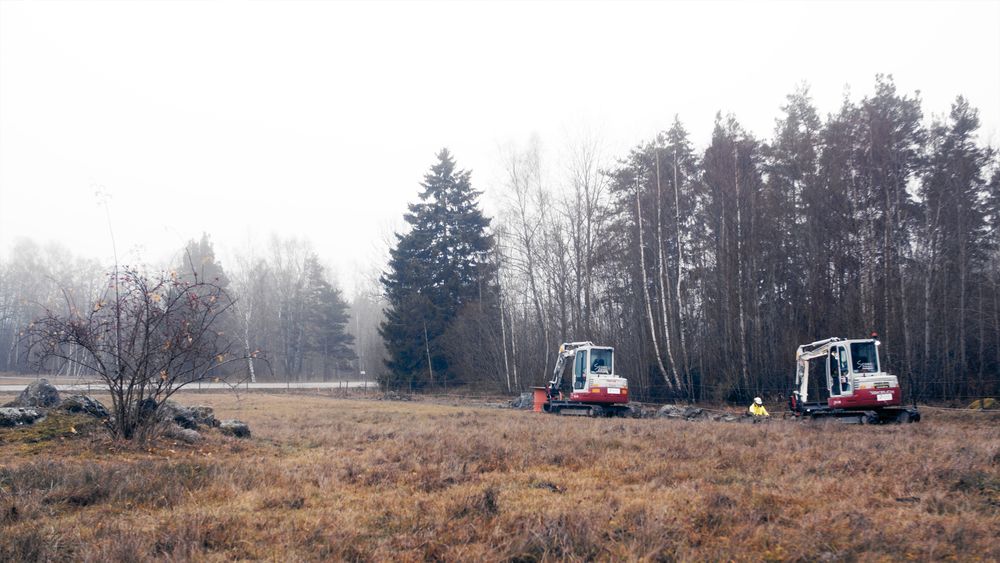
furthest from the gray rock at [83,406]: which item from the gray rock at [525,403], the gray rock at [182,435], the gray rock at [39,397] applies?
the gray rock at [525,403]

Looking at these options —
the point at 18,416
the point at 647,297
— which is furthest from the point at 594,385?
the point at 18,416

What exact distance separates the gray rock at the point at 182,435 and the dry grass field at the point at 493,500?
32 cm

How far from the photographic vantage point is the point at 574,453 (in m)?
9.78

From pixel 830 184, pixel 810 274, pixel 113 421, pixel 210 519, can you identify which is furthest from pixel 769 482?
pixel 830 184

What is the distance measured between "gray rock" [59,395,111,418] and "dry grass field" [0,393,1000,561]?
69cm

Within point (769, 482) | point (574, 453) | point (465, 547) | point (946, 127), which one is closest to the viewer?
point (465, 547)

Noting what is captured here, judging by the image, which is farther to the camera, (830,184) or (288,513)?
(830,184)

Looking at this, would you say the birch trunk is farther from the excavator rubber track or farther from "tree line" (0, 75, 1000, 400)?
the excavator rubber track

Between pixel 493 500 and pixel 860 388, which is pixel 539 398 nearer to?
pixel 860 388

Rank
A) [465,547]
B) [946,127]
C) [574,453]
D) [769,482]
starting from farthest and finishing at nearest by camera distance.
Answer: [946,127], [574,453], [769,482], [465,547]

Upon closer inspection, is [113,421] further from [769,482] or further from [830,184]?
[830,184]

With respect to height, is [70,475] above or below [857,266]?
below

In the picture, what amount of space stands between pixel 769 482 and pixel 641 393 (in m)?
23.7

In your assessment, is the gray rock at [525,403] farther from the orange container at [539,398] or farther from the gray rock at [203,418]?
the gray rock at [203,418]
